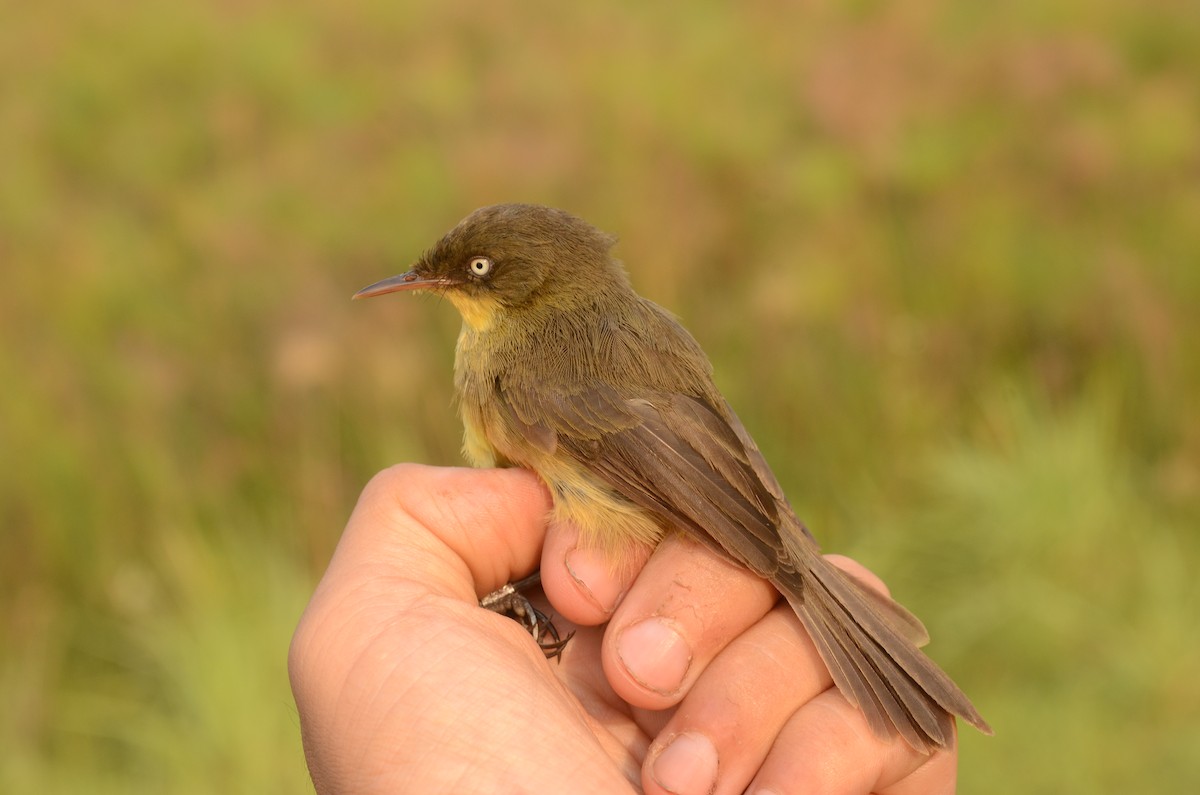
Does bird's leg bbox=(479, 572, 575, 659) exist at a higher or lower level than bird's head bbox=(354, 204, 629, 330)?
lower

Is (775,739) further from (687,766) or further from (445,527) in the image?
(445,527)

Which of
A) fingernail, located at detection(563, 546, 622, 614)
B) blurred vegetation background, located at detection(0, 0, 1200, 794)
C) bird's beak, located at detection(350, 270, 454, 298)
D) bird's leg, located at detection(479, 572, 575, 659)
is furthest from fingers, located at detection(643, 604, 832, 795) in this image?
blurred vegetation background, located at detection(0, 0, 1200, 794)

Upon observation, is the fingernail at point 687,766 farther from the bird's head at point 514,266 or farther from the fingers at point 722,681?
the bird's head at point 514,266

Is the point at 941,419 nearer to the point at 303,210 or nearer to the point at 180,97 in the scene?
the point at 303,210

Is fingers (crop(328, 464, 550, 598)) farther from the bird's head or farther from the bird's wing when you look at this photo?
the bird's head

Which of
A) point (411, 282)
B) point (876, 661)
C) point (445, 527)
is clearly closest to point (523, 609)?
point (445, 527)

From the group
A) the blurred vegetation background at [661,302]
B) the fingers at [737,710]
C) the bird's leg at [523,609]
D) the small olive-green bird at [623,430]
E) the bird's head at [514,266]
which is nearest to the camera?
the fingers at [737,710]

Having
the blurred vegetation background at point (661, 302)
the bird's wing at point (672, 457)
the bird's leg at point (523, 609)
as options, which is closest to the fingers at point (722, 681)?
the bird's wing at point (672, 457)
